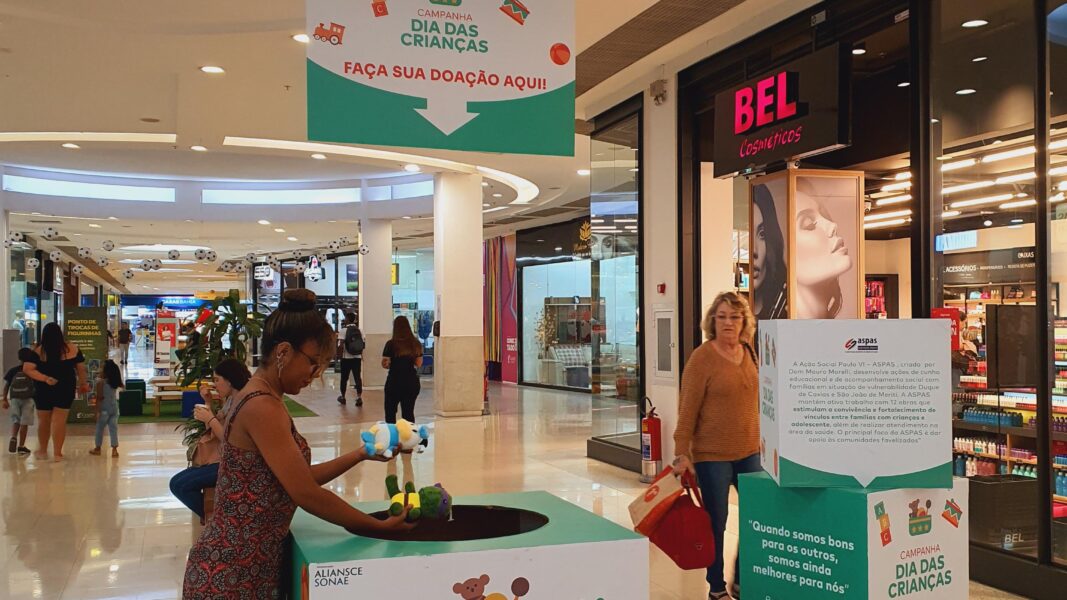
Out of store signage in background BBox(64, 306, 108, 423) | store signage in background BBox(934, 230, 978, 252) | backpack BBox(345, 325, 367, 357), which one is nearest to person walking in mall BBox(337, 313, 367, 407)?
backpack BBox(345, 325, 367, 357)

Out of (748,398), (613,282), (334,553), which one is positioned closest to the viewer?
(334,553)

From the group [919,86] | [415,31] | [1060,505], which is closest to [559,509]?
[415,31]

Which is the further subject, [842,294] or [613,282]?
[613,282]

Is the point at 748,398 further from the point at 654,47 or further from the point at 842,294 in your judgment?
the point at 654,47

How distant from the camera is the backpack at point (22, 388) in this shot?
33.3 ft

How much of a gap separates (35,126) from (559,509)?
10.6m

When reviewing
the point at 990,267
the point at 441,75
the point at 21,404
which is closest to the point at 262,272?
the point at 21,404

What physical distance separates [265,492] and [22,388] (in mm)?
9405

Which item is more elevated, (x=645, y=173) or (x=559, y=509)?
(x=645, y=173)

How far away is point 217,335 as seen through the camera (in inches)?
275

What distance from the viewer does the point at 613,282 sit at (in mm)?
9391

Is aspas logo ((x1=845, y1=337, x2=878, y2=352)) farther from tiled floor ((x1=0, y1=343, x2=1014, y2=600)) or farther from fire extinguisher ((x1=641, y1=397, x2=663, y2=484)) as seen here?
fire extinguisher ((x1=641, y1=397, x2=663, y2=484))

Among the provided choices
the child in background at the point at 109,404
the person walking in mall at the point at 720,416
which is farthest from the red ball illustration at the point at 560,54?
the child in background at the point at 109,404

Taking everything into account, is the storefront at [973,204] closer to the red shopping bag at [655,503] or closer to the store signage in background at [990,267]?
the store signage in background at [990,267]
